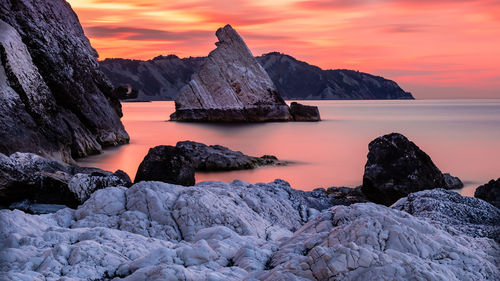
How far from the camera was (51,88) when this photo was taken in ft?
67.6

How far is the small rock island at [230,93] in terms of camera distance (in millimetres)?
55812

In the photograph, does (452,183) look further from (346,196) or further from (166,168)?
(166,168)

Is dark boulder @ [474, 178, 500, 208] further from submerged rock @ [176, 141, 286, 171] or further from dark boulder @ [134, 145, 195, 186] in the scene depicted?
submerged rock @ [176, 141, 286, 171]

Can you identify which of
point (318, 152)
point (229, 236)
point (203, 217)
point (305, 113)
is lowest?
point (318, 152)

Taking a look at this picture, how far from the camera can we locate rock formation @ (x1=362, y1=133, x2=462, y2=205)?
480 inches

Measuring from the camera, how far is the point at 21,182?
1005 centimetres

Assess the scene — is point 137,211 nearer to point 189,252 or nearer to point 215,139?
point 189,252

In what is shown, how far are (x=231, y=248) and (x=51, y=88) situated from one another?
17.1 m

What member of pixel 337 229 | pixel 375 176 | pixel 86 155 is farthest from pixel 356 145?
pixel 337 229

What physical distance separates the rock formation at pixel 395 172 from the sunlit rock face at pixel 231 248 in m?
4.34

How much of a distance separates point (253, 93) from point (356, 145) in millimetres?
24832

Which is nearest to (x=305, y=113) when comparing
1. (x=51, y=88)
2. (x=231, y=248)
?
(x=51, y=88)

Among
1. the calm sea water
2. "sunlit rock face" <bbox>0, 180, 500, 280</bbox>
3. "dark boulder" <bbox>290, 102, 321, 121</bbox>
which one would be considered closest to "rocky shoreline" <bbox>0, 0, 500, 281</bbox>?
"sunlit rock face" <bbox>0, 180, 500, 280</bbox>

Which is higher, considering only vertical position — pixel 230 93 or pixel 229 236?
pixel 230 93
